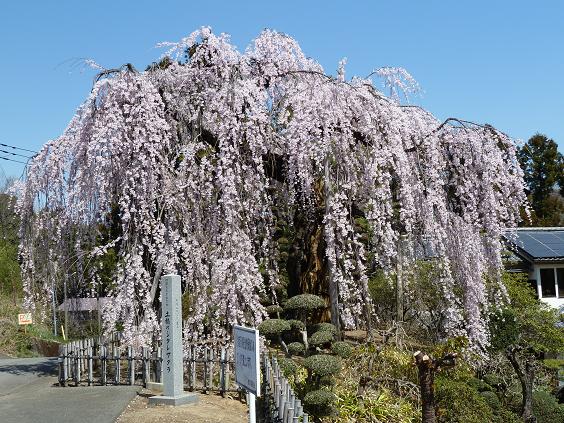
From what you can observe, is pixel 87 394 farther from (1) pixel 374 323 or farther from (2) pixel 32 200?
(1) pixel 374 323

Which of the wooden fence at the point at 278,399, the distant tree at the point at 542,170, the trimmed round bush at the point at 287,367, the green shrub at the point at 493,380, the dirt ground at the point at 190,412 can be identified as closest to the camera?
the wooden fence at the point at 278,399

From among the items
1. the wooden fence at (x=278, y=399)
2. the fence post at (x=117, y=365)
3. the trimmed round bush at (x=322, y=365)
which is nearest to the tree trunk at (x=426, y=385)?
Result: the trimmed round bush at (x=322, y=365)

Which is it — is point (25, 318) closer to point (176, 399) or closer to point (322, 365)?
point (176, 399)

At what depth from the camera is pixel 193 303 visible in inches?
381

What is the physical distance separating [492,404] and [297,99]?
5990 millimetres

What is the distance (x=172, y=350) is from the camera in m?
8.24

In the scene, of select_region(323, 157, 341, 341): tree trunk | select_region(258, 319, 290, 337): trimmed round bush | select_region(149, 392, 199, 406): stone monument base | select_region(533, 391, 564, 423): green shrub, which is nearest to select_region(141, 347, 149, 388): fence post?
select_region(149, 392, 199, 406): stone monument base

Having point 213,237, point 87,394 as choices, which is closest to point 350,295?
point 213,237

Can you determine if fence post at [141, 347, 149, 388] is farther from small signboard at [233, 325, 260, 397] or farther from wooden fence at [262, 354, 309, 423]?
small signboard at [233, 325, 260, 397]

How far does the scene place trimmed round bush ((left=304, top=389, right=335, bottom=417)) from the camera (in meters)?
7.89

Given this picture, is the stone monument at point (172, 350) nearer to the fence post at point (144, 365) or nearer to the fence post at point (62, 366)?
the fence post at point (144, 365)

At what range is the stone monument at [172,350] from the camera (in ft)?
26.7

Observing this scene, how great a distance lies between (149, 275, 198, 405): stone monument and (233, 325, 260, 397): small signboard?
2092mm

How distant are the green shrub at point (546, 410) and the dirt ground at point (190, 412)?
6.05 metres
